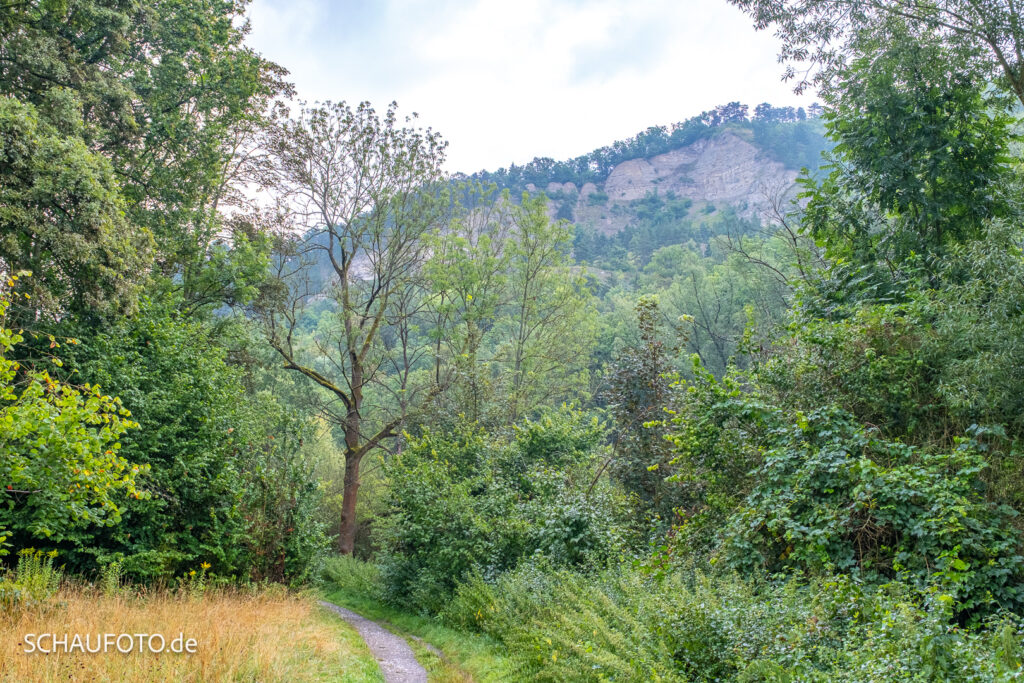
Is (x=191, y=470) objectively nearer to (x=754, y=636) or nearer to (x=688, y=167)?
(x=754, y=636)

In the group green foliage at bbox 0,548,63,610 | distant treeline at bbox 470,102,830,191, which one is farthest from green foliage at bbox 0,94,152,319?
distant treeline at bbox 470,102,830,191

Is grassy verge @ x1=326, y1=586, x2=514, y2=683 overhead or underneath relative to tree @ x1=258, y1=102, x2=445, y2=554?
underneath

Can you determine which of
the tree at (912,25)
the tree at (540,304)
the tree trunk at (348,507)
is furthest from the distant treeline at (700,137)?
the tree at (912,25)

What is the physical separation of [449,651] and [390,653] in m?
1.13

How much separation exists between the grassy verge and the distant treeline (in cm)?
8247

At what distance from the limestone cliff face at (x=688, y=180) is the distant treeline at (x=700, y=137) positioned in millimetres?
1597

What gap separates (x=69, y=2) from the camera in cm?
1242

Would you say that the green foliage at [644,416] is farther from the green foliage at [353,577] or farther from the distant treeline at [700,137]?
the distant treeline at [700,137]

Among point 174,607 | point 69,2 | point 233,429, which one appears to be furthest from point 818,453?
point 69,2

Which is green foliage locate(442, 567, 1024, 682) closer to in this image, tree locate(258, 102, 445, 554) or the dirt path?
the dirt path

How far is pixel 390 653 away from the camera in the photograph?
36.0 ft

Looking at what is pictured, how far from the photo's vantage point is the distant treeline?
103m

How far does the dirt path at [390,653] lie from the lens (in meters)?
9.32

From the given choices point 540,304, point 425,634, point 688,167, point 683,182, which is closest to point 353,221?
point 540,304
